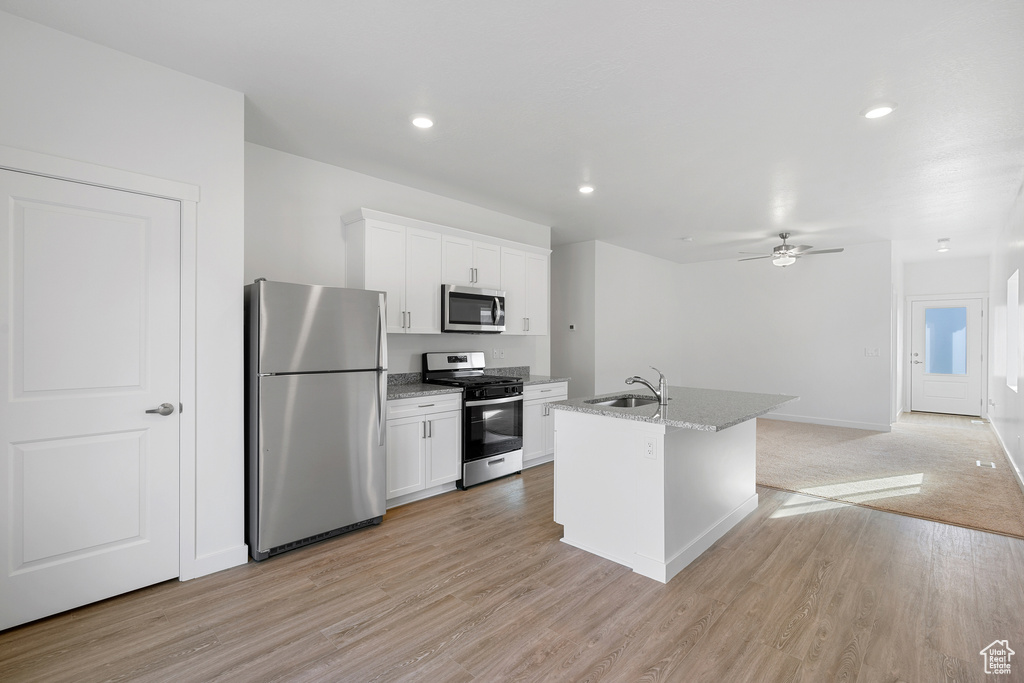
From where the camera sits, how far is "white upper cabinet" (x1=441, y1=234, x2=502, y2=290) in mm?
4371

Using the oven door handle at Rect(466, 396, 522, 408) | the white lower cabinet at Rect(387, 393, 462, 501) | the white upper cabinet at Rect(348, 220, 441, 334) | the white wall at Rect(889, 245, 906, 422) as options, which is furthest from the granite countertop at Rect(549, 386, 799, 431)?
the white wall at Rect(889, 245, 906, 422)

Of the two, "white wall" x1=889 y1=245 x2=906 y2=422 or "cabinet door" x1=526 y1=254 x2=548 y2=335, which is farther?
"white wall" x1=889 y1=245 x2=906 y2=422

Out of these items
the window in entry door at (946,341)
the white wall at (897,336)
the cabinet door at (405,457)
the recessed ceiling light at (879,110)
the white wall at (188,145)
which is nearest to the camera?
the white wall at (188,145)

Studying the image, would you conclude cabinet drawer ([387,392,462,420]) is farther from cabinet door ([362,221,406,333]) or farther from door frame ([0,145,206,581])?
door frame ([0,145,206,581])

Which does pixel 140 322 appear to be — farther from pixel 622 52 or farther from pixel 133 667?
pixel 622 52

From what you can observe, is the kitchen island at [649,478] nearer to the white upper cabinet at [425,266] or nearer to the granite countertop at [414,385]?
the granite countertop at [414,385]

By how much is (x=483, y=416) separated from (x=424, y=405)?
2.02ft

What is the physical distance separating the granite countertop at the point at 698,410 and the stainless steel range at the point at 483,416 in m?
1.12

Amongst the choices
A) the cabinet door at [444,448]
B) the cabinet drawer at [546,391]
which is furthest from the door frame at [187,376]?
the cabinet drawer at [546,391]

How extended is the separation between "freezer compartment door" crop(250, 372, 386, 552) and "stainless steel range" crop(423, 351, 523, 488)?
0.93 meters

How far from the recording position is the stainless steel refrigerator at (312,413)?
2.82 m

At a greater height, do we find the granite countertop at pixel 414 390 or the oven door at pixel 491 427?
the granite countertop at pixel 414 390

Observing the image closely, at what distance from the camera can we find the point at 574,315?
671cm

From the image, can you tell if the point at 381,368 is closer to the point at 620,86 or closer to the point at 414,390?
the point at 414,390
